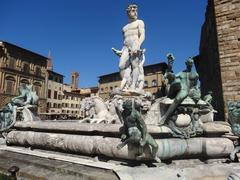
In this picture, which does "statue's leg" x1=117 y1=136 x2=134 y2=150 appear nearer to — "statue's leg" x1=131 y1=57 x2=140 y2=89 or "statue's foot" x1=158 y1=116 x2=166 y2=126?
"statue's foot" x1=158 y1=116 x2=166 y2=126

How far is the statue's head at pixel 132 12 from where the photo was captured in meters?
7.29

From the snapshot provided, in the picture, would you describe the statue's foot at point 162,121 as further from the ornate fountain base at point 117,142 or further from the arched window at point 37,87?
the arched window at point 37,87

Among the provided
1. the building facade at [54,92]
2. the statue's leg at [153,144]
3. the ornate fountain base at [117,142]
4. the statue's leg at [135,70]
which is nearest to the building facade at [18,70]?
the building facade at [54,92]

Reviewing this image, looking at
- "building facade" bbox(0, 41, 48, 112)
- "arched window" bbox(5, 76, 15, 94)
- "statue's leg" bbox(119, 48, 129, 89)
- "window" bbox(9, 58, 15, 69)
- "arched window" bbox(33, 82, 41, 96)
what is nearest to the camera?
"statue's leg" bbox(119, 48, 129, 89)

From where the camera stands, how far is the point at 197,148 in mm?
3834

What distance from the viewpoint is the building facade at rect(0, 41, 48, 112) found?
39.4m

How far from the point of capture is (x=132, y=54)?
6844mm

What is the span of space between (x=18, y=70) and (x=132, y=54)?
4011 cm

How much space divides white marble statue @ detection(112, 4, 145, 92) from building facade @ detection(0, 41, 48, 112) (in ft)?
119

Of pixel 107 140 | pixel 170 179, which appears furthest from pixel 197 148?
pixel 107 140

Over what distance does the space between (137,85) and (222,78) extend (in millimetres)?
5953

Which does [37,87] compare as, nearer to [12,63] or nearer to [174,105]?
[12,63]

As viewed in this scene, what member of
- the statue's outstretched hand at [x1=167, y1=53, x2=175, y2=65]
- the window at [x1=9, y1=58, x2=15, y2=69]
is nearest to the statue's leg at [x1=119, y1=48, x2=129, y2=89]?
the statue's outstretched hand at [x1=167, y1=53, x2=175, y2=65]

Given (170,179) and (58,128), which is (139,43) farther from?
(170,179)
